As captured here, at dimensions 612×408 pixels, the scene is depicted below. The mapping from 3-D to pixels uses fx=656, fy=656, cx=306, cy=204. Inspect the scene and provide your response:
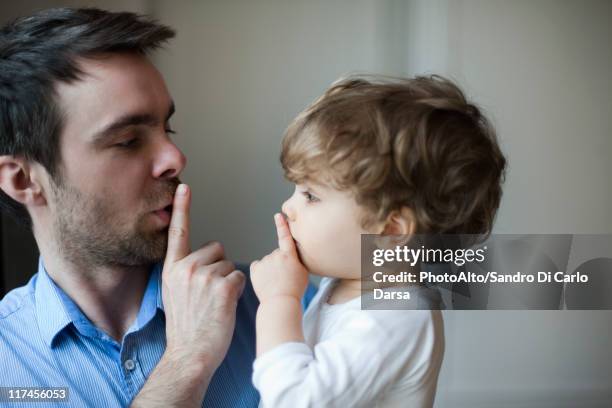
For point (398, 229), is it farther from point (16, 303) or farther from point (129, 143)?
point (16, 303)

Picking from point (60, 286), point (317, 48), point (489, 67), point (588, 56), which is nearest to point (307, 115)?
point (60, 286)

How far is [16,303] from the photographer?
4.41 ft

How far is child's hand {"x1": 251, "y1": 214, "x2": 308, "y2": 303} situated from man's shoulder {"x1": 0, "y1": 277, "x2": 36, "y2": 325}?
21.5 inches

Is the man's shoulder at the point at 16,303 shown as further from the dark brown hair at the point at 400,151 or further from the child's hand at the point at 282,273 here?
the dark brown hair at the point at 400,151

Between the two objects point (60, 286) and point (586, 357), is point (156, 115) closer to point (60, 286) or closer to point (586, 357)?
point (60, 286)

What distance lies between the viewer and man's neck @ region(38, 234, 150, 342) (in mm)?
1346

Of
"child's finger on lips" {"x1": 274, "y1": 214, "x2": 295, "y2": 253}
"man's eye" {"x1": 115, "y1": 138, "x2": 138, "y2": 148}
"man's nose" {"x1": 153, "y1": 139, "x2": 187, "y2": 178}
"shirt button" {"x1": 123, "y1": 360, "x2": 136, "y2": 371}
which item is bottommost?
"shirt button" {"x1": 123, "y1": 360, "x2": 136, "y2": 371}

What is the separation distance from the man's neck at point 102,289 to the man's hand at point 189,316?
6.4 inches

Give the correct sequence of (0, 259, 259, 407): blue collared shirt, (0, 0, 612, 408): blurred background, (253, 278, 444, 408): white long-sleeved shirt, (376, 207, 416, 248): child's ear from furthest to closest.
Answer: (0, 0, 612, 408): blurred background → (0, 259, 259, 407): blue collared shirt → (376, 207, 416, 248): child's ear → (253, 278, 444, 408): white long-sleeved shirt

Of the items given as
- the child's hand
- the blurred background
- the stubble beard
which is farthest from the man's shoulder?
the blurred background

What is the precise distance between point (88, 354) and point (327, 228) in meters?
0.55

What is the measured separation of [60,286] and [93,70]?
0.46 meters

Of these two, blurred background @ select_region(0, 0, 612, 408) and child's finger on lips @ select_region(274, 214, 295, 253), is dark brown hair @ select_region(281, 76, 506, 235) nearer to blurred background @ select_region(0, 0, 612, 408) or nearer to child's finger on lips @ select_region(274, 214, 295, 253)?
child's finger on lips @ select_region(274, 214, 295, 253)

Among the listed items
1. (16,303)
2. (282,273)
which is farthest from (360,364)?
(16,303)
